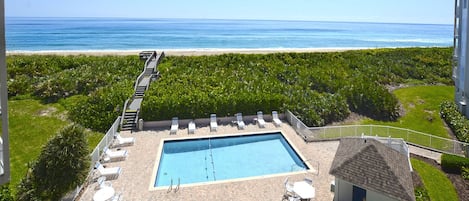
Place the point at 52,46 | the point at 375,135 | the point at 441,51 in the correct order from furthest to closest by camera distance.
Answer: the point at 52,46 < the point at 441,51 < the point at 375,135

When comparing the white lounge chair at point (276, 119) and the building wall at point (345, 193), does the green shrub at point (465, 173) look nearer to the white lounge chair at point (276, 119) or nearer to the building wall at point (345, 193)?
the building wall at point (345, 193)

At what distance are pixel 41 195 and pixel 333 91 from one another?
2397 cm

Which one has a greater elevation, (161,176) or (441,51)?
(441,51)

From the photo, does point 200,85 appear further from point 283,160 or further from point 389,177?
point 389,177

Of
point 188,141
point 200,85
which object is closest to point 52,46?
point 200,85

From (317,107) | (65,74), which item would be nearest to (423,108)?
(317,107)

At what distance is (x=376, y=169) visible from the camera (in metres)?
12.2

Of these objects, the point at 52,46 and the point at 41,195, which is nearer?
the point at 41,195

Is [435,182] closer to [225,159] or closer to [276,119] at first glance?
[276,119]

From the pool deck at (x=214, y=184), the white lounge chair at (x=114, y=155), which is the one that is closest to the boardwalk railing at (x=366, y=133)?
the pool deck at (x=214, y=184)

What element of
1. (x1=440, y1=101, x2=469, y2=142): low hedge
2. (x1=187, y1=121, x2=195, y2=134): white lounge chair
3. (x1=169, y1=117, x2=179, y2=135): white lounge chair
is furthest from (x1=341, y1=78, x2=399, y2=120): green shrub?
(x1=169, y1=117, x2=179, y2=135): white lounge chair

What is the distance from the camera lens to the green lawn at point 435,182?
48.7ft

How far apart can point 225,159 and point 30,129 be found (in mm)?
13323

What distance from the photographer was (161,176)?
16.2 meters
